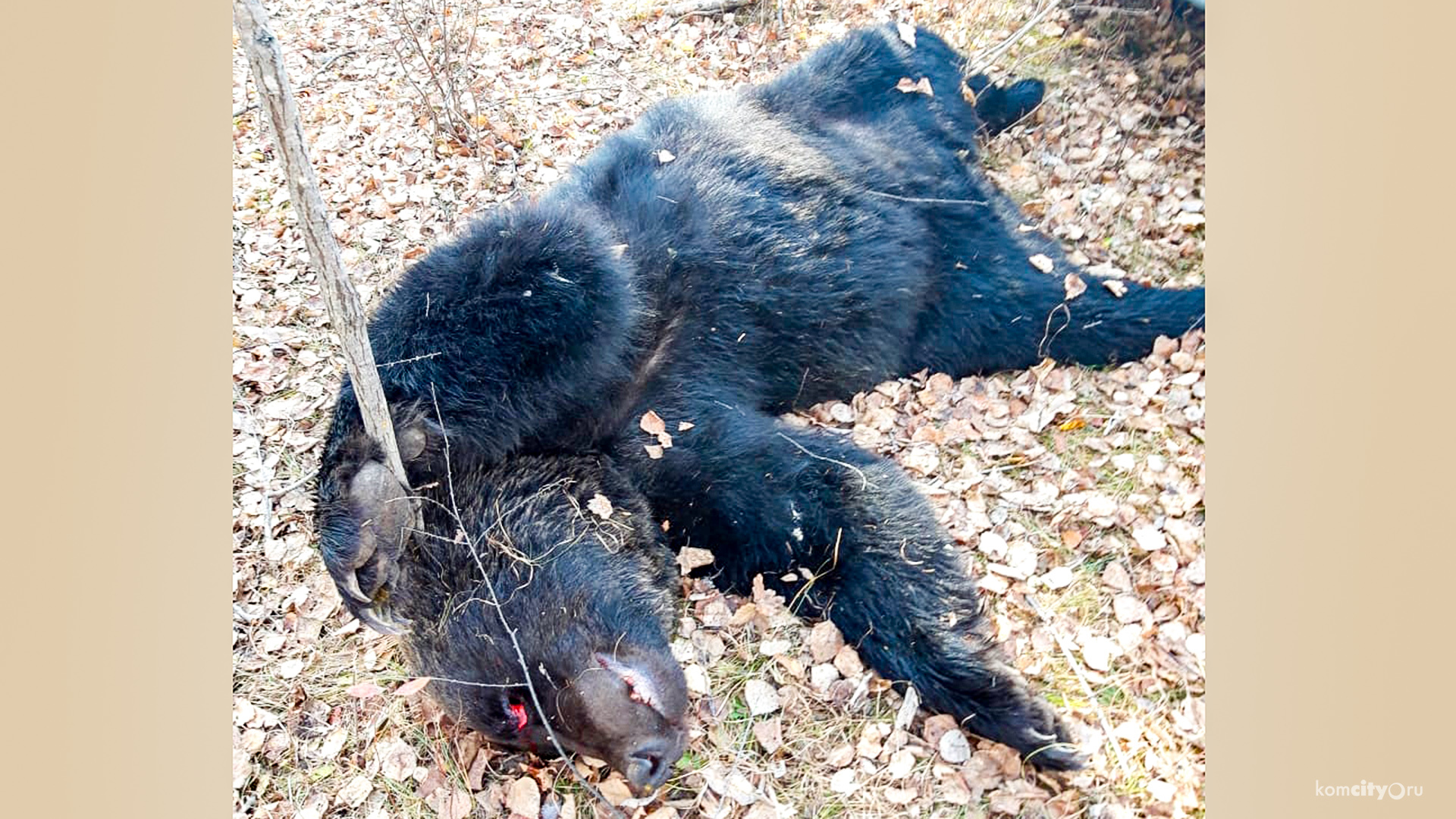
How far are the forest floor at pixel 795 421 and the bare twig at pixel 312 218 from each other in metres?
0.58

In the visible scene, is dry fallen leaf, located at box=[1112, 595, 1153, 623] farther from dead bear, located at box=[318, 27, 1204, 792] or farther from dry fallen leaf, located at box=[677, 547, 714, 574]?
dry fallen leaf, located at box=[677, 547, 714, 574]

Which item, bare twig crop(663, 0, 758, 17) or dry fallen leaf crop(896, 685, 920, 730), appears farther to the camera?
bare twig crop(663, 0, 758, 17)

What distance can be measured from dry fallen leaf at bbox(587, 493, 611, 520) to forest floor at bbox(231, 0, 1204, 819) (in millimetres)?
451

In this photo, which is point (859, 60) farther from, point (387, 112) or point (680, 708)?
point (680, 708)

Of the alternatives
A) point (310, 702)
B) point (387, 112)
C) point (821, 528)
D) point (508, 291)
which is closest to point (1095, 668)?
point (821, 528)

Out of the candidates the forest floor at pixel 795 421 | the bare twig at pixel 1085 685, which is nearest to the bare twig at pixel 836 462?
the forest floor at pixel 795 421

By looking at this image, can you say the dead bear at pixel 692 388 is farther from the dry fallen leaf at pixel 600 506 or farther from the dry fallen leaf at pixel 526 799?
the dry fallen leaf at pixel 526 799

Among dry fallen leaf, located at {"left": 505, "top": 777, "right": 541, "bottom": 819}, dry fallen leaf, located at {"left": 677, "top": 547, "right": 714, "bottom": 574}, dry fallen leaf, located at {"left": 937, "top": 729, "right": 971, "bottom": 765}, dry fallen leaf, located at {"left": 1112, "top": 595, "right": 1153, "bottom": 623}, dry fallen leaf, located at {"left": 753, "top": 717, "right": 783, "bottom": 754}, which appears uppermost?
dry fallen leaf, located at {"left": 677, "top": 547, "right": 714, "bottom": 574}

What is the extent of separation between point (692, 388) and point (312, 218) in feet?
5.27

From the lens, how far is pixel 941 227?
13.1 feet

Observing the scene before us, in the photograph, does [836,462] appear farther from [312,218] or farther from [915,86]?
[915,86]

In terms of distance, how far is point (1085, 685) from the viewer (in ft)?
9.38

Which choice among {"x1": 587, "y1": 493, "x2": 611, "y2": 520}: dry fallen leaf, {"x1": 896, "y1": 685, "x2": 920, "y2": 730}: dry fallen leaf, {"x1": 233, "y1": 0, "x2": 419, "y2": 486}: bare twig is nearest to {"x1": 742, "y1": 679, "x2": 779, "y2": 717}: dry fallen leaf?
{"x1": 896, "y1": 685, "x2": 920, "y2": 730}: dry fallen leaf

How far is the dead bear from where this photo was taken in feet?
9.58
